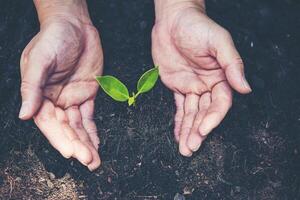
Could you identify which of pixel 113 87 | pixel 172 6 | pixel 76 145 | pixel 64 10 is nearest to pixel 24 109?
pixel 76 145

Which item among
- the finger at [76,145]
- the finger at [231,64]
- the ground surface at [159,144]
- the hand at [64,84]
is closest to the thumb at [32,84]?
the hand at [64,84]

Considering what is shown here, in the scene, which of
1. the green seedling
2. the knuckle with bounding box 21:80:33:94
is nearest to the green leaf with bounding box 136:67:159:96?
the green seedling

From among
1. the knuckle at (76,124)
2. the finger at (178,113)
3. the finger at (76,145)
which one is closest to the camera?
the finger at (76,145)

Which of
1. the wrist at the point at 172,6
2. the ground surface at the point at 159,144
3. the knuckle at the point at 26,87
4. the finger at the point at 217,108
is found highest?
the wrist at the point at 172,6

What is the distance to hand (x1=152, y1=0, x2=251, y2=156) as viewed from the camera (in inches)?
65.4

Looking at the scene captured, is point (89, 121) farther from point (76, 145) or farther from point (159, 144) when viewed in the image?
point (159, 144)

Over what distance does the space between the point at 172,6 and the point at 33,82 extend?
798mm

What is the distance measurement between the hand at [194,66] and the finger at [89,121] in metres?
0.36

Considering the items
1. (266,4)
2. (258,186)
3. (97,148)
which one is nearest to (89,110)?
(97,148)

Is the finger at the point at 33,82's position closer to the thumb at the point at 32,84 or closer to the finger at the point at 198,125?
the thumb at the point at 32,84

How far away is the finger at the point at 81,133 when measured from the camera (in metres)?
1.76

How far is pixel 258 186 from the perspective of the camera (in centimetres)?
193

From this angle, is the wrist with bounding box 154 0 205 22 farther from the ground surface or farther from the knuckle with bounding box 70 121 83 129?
the knuckle with bounding box 70 121 83 129

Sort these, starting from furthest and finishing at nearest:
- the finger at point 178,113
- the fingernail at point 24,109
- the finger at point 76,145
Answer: the finger at point 178,113 → the finger at point 76,145 → the fingernail at point 24,109
